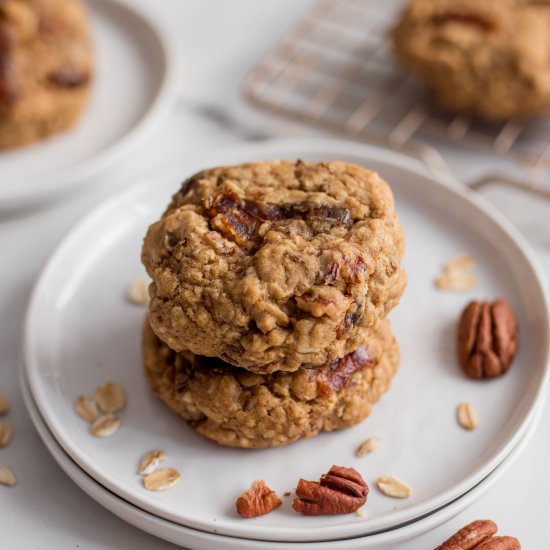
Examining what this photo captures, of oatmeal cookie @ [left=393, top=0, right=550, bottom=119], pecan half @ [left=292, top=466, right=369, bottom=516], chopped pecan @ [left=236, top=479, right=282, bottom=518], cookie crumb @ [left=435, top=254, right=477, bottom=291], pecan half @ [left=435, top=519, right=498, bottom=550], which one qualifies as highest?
oatmeal cookie @ [left=393, top=0, right=550, bottom=119]

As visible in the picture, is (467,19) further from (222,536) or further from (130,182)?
(222,536)

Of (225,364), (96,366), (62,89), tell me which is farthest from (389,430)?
(62,89)

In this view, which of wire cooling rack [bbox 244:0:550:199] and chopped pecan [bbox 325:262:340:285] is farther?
wire cooling rack [bbox 244:0:550:199]

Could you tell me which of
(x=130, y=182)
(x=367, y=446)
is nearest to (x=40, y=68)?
(x=130, y=182)

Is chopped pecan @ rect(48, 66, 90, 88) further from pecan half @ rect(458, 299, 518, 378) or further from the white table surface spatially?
pecan half @ rect(458, 299, 518, 378)

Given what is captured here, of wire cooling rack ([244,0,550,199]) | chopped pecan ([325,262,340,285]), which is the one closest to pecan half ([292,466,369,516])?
chopped pecan ([325,262,340,285])

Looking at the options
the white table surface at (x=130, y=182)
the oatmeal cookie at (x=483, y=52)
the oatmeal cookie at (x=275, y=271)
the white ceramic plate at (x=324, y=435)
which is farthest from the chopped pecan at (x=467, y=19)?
the oatmeal cookie at (x=275, y=271)

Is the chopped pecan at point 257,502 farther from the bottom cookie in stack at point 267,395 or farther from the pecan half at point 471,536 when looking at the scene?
the pecan half at point 471,536
